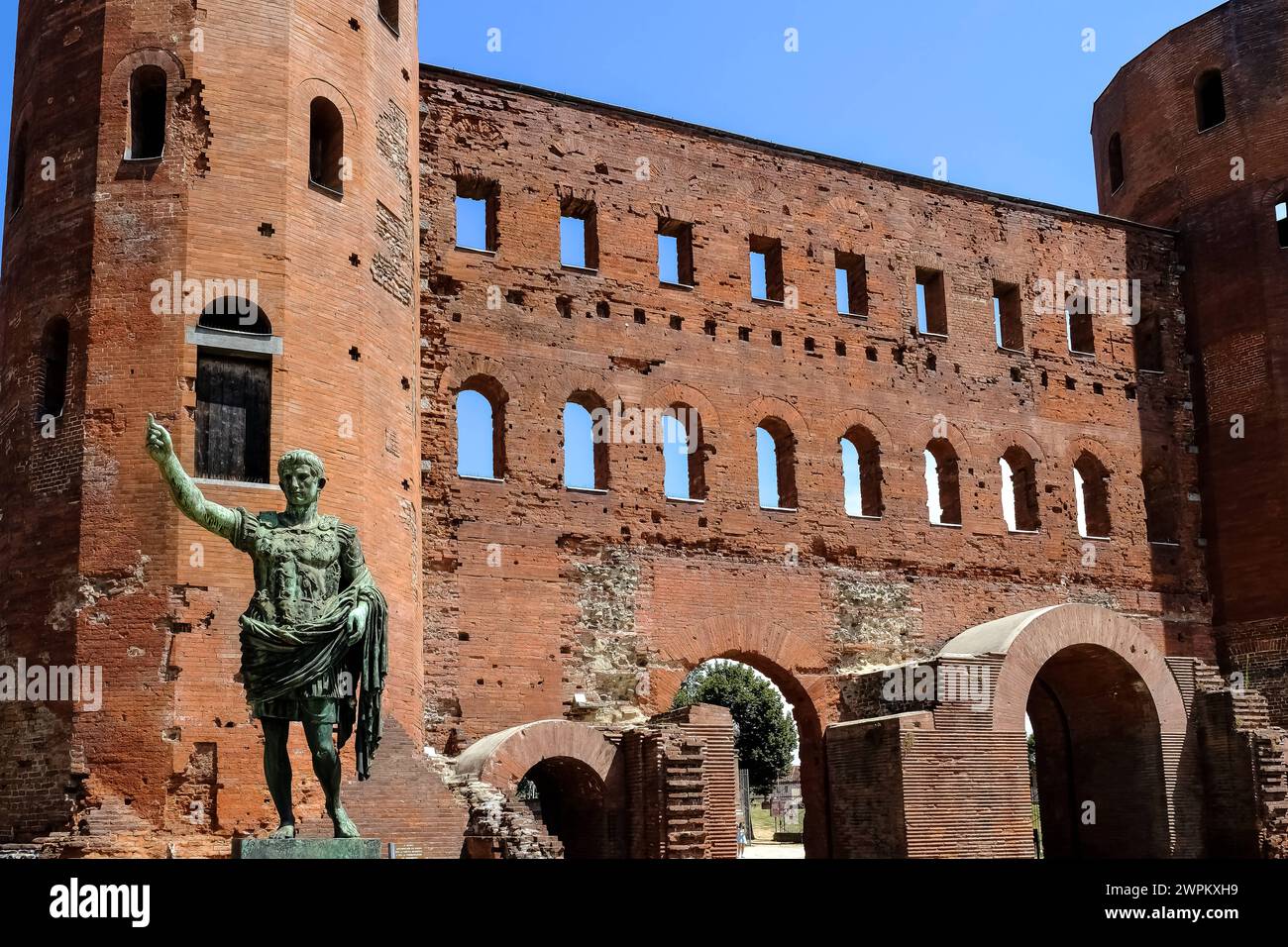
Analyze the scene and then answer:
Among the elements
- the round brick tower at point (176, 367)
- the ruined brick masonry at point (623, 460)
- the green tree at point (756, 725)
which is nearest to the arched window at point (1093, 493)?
the ruined brick masonry at point (623, 460)

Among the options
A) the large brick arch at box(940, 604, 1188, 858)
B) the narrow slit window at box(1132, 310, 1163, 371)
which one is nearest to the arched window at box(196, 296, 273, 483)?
the large brick arch at box(940, 604, 1188, 858)

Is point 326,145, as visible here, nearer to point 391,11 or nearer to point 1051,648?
point 391,11

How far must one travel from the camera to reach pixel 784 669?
770 inches

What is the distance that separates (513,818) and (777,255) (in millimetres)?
10169

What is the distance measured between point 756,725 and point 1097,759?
25325 mm

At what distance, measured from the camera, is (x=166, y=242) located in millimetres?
14508

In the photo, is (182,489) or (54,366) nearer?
(182,489)

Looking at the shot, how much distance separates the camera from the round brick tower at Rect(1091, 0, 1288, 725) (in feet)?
74.2

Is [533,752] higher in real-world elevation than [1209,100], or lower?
lower

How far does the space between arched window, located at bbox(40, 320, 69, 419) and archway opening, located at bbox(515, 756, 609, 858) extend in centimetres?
649

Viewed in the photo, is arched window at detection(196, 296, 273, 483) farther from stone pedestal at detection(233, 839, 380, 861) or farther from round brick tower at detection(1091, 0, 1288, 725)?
round brick tower at detection(1091, 0, 1288, 725)

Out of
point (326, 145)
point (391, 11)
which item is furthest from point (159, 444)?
point (391, 11)

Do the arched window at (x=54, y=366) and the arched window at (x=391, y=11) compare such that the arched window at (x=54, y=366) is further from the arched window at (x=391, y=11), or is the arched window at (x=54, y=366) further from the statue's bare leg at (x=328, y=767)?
the statue's bare leg at (x=328, y=767)
